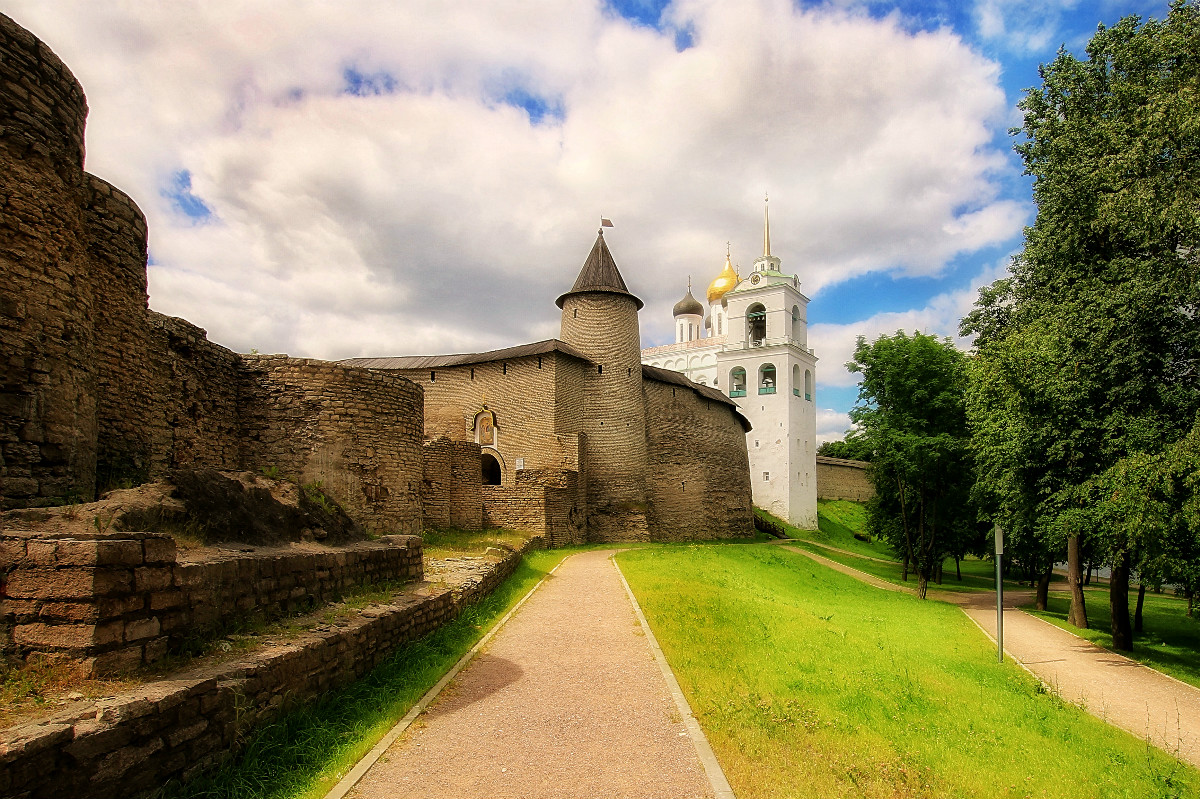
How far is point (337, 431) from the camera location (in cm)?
1379

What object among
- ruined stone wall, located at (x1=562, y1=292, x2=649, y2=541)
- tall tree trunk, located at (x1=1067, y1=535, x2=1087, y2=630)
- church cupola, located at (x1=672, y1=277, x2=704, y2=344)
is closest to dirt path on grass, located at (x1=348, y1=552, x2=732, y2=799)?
tall tree trunk, located at (x1=1067, y1=535, x2=1087, y2=630)

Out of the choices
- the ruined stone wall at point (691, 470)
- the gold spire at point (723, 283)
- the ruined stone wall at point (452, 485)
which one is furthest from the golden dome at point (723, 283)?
the ruined stone wall at point (452, 485)

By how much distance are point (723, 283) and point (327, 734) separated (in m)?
73.3

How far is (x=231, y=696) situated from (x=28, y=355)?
3.94 meters

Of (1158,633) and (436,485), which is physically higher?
(436,485)

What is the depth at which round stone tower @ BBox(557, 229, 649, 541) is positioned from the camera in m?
32.2

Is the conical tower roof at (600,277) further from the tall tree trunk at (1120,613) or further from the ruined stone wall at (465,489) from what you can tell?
the tall tree trunk at (1120,613)

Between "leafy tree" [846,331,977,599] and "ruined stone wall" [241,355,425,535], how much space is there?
19.0 metres

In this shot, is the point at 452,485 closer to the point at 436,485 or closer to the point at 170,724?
the point at 436,485

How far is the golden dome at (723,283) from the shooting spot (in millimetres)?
75562

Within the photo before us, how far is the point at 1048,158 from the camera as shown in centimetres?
1695

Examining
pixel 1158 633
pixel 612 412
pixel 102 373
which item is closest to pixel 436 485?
pixel 612 412

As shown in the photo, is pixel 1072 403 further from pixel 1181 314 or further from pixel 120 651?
pixel 120 651

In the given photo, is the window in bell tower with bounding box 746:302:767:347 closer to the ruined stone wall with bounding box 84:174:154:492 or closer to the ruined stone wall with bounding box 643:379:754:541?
the ruined stone wall with bounding box 643:379:754:541
